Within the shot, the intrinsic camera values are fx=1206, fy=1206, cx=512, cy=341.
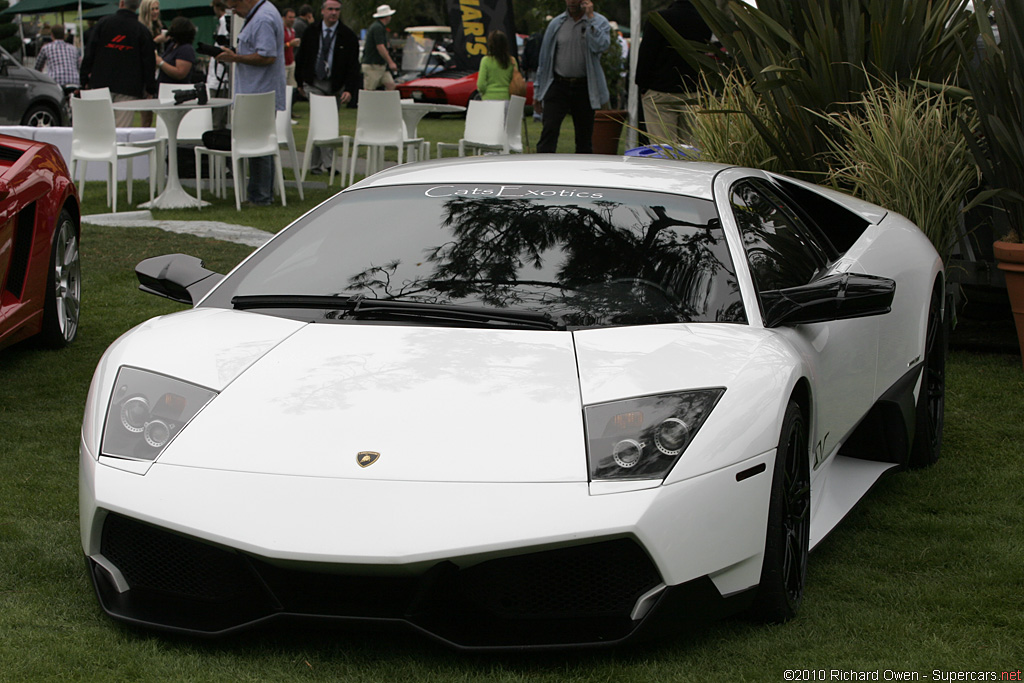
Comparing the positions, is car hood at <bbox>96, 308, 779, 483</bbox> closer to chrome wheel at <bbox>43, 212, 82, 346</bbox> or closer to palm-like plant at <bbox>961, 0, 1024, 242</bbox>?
chrome wheel at <bbox>43, 212, 82, 346</bbox>

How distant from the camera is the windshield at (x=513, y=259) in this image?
337 centimetres

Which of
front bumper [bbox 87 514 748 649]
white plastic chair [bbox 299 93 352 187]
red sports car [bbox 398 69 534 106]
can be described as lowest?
red sports car [bbox 398 69 534 106]

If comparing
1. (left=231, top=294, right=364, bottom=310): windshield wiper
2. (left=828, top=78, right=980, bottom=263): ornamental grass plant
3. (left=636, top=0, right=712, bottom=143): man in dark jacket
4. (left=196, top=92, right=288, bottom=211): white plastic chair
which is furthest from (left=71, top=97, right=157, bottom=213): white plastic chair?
(left=231, top=294, right=364, bottom=310): windshield wiper

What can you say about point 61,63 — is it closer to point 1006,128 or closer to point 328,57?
point 328,57

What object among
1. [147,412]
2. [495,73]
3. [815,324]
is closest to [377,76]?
[495,73]

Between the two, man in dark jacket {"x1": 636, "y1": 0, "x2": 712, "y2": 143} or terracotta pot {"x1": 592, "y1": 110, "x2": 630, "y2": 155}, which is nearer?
man in dark jacket {"x1": 636, "y1": 0, "x2": 712, "y2": 143}

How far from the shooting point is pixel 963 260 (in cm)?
677

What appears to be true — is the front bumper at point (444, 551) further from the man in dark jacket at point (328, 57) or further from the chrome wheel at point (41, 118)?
the chrome wheel at point (41, 118)

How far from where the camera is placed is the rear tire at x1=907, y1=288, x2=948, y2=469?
15.0ft

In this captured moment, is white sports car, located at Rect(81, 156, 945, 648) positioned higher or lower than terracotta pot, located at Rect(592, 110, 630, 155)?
higher

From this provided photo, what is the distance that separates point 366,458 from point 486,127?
11236 mm

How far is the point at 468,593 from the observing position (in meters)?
2.70

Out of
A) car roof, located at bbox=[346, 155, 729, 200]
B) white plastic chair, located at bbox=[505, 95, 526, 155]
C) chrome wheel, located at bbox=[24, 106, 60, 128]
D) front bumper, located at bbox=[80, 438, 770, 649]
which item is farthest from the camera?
chrome wheel, located at bbox=[24, 106, 60, 128]

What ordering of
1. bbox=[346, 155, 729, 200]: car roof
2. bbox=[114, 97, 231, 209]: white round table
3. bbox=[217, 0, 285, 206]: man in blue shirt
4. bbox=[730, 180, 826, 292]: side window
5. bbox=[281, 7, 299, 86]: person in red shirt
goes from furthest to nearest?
1. bbox=[281, 7, 299, 86]: person in red shirt
2. bbox=[217, 0, 285, 206]: man in blue shirt
3. bbox=[114, 97, 231, 209]: white round table
4. bbox=[346, 155, 729, 200]: car roof
5. bbox=[730, 180, 826, 292]: side window
